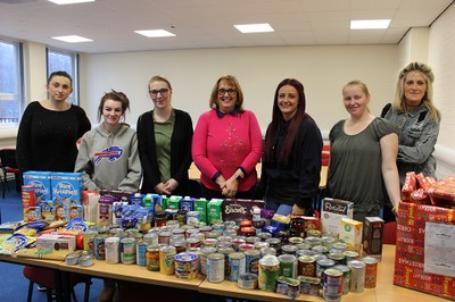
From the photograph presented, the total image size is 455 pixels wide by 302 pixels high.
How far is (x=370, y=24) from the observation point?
20.4 feet

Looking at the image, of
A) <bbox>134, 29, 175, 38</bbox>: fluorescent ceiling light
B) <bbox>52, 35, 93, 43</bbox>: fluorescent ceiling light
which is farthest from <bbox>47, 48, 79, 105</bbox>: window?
<bbox>134, 29, 175, 38</bbox>: fluorescent ceiling light

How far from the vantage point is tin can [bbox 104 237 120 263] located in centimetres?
168

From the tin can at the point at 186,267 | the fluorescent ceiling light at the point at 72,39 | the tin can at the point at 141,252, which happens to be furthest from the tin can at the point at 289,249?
the fluorescent ceiling light at the point at 72,39

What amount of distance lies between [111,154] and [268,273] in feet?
4.29

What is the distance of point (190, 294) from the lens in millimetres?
1931

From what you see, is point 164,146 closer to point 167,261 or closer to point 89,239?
point 89,239

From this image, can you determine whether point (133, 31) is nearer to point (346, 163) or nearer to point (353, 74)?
point (353, 74)

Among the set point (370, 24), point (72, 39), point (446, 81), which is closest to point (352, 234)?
point (446, 81)

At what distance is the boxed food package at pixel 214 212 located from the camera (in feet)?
6.45

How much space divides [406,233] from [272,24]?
5335mm

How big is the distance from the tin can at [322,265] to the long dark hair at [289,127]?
82cm

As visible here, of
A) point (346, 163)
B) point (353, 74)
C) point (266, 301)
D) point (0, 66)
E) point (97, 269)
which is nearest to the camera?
point (266, 301)

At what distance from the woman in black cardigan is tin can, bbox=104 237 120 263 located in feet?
2.60

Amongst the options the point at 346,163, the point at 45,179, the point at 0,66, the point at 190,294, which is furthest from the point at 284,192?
the point at 0,66
